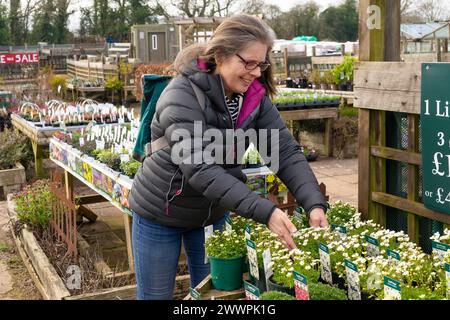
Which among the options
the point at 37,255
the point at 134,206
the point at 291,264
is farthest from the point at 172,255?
the point at 37,255

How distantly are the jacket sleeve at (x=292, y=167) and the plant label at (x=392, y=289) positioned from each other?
44cm

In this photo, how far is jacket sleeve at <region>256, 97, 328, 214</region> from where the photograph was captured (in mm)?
2072

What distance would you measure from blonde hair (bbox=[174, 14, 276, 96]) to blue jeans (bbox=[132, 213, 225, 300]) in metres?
0.62

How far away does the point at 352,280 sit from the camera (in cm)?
182

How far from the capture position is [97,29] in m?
33.9

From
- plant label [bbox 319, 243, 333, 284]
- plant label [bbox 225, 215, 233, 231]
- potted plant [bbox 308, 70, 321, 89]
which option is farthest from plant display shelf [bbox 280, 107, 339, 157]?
plant label [bbox 319, 243, 333, 284]

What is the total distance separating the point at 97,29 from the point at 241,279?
33.3 metres

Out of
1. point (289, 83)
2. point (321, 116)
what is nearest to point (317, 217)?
point (321, 116)

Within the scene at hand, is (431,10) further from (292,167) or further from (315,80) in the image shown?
(292,167)

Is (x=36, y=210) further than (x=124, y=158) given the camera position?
Yes

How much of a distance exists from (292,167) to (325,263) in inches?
15.2

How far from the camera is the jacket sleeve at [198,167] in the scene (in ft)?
5.98

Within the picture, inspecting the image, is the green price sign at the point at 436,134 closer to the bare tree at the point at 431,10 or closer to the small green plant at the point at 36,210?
the small green plant at the point at 36,210
